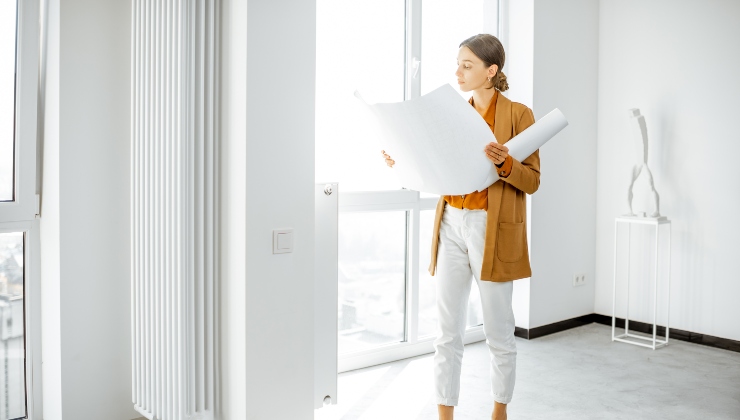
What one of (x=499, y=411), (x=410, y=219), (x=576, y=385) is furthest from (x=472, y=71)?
(x=576, y=385)

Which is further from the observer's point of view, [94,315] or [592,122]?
[592,122]

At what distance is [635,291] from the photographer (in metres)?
4.05

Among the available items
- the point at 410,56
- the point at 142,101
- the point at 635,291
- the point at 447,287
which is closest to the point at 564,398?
the point at 447,287

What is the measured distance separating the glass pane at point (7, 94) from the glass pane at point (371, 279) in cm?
144

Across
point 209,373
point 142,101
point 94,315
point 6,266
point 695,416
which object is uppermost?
point 142,101

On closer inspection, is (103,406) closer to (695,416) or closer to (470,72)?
(470,72)

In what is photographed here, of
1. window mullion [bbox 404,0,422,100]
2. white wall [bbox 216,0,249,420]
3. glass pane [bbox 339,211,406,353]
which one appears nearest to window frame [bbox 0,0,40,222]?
white wall [bbox 216,0,249,420]

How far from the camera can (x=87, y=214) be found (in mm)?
2285

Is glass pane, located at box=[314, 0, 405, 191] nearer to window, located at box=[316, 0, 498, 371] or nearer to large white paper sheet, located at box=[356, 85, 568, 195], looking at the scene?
window, located at box=[316, 0, 498, 371]

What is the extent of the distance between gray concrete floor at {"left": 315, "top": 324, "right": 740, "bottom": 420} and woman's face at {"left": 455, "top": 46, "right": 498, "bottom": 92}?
1.35m

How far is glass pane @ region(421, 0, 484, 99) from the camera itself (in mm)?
3490

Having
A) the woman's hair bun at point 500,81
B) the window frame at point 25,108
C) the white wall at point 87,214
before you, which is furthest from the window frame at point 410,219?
the window frame at point 25,108

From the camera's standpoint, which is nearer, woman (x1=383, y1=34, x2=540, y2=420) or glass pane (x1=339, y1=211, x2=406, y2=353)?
woman (x1=383, y1=34, x2=540, y2=420)

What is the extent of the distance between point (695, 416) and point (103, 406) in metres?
2.38
